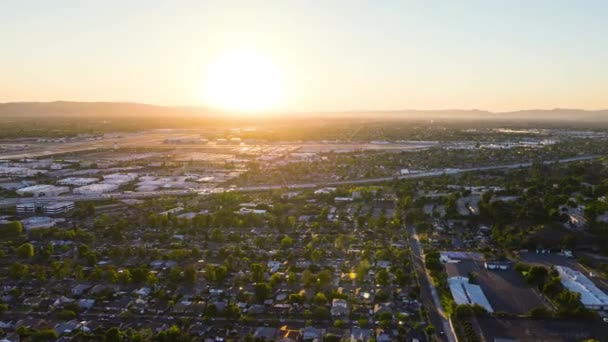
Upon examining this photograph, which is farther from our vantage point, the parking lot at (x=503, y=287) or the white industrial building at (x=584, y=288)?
the parking lot at (x=503, y=287)

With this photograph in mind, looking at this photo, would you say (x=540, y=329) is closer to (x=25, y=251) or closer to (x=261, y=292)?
(x=261, y=292)

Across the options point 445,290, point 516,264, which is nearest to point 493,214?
point 516,264

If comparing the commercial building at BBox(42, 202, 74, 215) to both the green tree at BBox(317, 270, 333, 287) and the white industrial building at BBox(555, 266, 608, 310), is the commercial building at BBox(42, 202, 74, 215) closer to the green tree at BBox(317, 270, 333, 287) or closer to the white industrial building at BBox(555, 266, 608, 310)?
the green tree at BBox(317, 270, 333, 287)

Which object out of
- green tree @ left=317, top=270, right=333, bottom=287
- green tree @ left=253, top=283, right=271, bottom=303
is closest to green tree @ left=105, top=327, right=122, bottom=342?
green tree @ left=253, top=283, right=271, bottom=303

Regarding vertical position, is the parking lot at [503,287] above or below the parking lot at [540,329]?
above

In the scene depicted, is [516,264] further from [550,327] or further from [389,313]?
[389,313]

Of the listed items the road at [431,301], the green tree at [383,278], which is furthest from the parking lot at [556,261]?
the green tree at [383,278]

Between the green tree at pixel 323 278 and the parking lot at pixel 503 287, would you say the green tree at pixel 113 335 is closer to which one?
the green tree at pixel 323 278
